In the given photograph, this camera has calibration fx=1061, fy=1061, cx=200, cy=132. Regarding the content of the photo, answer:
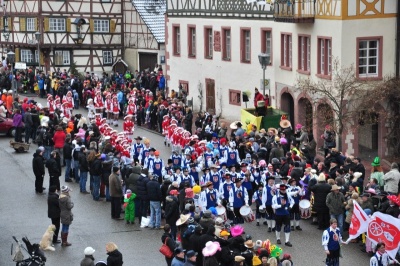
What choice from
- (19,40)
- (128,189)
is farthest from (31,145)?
(19,40)

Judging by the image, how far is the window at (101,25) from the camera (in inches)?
2635

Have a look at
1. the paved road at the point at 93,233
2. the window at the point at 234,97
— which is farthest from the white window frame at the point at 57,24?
the paved road at the point at 93,233

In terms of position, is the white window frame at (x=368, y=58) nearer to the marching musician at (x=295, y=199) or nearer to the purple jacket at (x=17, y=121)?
the marching musician at (x=295, y=199)

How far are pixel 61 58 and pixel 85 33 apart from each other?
7.35 ft

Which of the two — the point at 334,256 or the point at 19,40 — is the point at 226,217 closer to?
the point at 334,256

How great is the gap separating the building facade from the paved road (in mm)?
10820

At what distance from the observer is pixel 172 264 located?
69.8 feet

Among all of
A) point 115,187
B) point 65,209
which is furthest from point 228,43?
point 65,209

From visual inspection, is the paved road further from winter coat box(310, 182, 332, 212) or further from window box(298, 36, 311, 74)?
window box(298, 36, 311, 74)

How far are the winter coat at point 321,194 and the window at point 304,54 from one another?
13.6m

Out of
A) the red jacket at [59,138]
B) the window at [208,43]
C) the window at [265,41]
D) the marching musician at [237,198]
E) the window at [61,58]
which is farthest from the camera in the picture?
the window at [61,58]

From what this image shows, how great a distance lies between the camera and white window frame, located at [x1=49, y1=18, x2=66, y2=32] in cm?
6488

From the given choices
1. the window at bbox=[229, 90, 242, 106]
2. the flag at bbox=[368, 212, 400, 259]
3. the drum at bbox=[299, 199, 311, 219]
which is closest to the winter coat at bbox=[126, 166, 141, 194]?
the drum at bbox=[299, 199, 311, 219]

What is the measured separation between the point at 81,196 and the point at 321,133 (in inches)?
448
